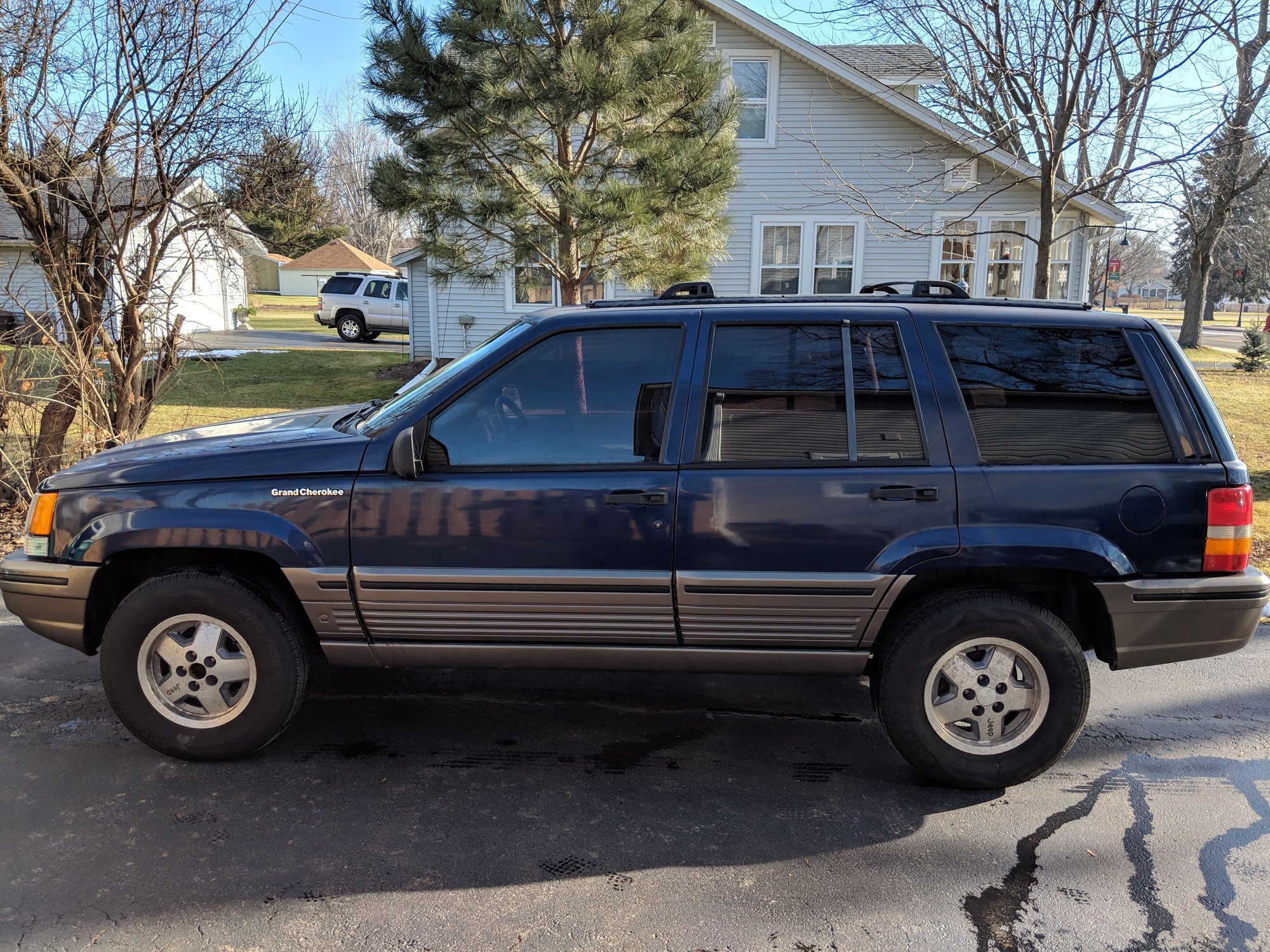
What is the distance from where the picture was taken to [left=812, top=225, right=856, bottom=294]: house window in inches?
669

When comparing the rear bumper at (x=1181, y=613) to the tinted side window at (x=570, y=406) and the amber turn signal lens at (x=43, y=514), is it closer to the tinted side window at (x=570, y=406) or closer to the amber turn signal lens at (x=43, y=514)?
the tinted side window at (x=570, y=406)

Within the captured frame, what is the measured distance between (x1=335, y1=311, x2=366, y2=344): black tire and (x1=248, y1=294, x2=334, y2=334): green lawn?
3199mm

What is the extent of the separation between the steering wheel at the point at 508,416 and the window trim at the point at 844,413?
668mm

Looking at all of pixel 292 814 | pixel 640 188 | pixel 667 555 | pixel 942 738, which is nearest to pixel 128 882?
pixel 292 814

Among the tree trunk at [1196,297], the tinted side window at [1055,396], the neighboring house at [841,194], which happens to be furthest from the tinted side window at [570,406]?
the tree trunk at [1196,297]

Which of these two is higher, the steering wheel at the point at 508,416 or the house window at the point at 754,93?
the house window at the point at 754,93

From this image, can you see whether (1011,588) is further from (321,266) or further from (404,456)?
(321,266)

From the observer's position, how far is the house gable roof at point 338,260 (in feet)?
156

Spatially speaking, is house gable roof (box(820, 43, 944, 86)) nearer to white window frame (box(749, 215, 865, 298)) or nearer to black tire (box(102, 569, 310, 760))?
white window frame (box(749, 215, 865, 298))

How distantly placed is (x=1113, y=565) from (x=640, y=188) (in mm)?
7150

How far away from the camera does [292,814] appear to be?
3.36 meters

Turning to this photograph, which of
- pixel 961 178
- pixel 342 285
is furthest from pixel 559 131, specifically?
pixel 342 285

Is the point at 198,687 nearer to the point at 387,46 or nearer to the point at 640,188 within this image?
the point at 640,188

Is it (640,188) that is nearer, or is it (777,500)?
(777,500)
